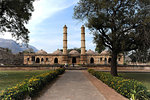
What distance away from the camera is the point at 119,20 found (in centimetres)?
1333

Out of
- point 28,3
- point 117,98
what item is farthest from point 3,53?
point 117,98

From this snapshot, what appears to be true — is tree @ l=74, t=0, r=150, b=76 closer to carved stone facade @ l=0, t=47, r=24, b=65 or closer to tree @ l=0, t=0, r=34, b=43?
tree @ l=0, t=0, r=34, b=43

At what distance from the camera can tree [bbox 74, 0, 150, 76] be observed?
12.4 meters

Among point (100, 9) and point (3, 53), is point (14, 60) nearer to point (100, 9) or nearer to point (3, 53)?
point (3, 53)

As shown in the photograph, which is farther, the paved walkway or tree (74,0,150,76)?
tree (74,0,150,76)

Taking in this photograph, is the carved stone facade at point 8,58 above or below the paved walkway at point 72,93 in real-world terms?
above

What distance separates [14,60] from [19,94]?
38.9 metres

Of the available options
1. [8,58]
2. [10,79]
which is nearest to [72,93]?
[10,79]

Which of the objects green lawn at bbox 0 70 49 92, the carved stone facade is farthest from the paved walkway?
the carved stone facade

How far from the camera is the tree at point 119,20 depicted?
1242 cm

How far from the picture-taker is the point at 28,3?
14570mm

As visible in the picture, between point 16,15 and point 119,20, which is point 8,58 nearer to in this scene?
point 16,15

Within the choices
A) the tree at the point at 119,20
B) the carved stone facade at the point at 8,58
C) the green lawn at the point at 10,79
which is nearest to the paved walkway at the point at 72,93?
the green lawn at the point at 10,79

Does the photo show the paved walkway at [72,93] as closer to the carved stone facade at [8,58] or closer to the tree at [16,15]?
the tree at [16,15]
